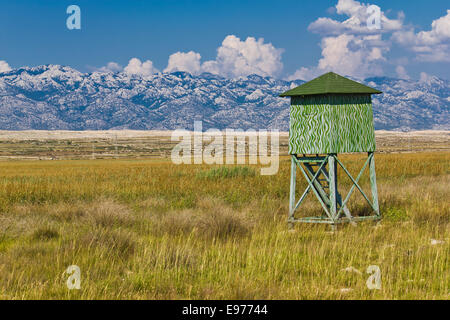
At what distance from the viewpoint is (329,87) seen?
1176cm

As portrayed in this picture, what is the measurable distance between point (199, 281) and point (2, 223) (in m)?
6.20

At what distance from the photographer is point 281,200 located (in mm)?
16875

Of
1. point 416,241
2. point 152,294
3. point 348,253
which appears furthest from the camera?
point 416,241

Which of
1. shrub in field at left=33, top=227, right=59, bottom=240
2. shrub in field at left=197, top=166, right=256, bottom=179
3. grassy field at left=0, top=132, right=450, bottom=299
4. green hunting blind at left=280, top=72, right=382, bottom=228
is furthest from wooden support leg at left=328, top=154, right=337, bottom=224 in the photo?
shrub in field at left=197, top=166, right=256, bottom=179

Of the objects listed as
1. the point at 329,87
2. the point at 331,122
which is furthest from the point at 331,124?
the point at 329,87

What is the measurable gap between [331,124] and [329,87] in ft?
2.89

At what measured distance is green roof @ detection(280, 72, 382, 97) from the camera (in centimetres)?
1172

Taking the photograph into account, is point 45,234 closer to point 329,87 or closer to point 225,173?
point 329,87

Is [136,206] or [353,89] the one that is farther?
[136,206]

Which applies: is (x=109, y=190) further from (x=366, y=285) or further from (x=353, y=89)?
(x=366, y=285)

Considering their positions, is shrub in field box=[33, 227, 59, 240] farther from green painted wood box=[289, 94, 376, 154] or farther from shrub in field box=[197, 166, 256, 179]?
shrub in field box=[197, 166, 256, 179]

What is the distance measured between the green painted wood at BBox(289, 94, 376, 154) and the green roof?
190 millimetres

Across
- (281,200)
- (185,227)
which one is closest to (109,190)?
(281,200)

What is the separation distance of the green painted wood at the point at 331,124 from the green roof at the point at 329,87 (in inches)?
7.5
